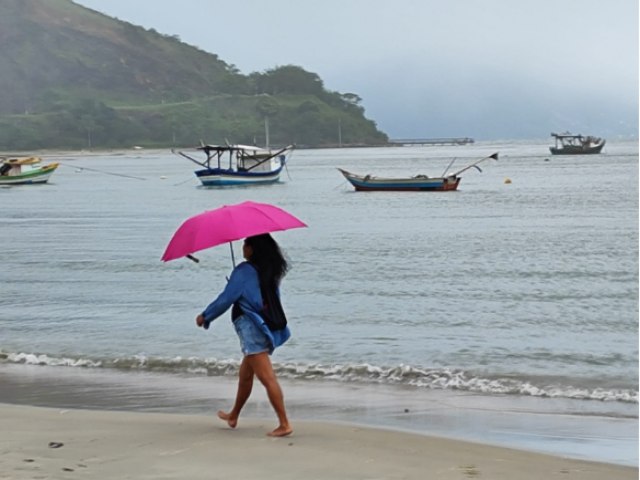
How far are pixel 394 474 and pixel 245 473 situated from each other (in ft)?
2.76

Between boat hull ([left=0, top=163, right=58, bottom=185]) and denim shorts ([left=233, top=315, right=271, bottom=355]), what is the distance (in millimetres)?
67942

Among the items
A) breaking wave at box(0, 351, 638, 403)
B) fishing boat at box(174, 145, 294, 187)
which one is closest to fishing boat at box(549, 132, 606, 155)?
Result: fishing boat at box(174, 145, 294, 187)

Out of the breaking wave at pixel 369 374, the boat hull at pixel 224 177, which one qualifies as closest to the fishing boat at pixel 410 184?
the boat hull at pixel 224 177

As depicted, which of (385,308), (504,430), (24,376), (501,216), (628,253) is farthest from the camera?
(501,216)

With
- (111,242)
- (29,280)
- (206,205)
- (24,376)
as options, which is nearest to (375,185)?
(206,205)

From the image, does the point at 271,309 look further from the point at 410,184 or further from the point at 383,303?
the point at 410,184

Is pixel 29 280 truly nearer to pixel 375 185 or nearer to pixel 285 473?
pixel 285 473

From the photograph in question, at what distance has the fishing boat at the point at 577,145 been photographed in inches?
4264

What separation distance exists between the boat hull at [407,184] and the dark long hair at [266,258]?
4763 cm

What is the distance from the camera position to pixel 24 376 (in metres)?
10.6

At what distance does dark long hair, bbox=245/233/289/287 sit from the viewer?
6676 mm

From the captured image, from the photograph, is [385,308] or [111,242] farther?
[111,242]

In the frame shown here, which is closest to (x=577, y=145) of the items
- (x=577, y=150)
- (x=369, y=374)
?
(x=577, y=150)

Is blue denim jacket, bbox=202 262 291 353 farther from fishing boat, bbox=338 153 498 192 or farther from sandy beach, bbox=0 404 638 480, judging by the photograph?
fishing boat, bbox=338 153 498 192
